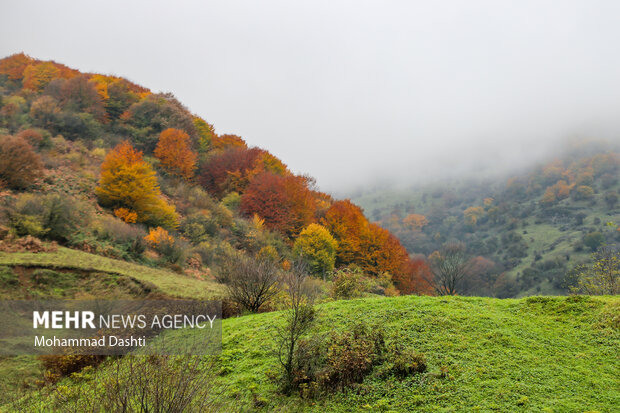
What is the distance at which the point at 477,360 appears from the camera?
7.42 metres

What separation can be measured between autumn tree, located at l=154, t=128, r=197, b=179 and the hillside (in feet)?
136

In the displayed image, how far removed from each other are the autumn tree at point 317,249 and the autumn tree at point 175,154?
66.3 feet

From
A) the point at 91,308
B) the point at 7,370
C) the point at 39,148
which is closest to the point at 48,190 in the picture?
the point at 39,148

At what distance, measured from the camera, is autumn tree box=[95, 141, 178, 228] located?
29.2 meters

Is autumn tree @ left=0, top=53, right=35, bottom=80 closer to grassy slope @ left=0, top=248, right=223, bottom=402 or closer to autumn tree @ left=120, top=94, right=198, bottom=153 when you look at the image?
autumn tree @ left=120, top=94, right=198, bottom=153

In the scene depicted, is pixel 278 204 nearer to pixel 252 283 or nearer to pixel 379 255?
pixel 379 255

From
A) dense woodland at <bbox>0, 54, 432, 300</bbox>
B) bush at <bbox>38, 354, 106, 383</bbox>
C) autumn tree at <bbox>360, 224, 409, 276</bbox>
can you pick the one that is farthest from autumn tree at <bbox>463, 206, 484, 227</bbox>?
bush at <bbox>38, 354, 106, 383</bbox>

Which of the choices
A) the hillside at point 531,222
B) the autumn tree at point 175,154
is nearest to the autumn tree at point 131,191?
the autumn tree at point 175,154

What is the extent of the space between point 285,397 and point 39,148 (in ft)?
125

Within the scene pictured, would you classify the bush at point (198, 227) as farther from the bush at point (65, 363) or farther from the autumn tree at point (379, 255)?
the bush at point (65, 363)

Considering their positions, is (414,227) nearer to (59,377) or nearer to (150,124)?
(150,124)

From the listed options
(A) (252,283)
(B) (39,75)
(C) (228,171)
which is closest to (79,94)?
(B) (39,75)

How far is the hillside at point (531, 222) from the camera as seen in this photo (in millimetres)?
74062

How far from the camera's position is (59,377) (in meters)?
9.62
